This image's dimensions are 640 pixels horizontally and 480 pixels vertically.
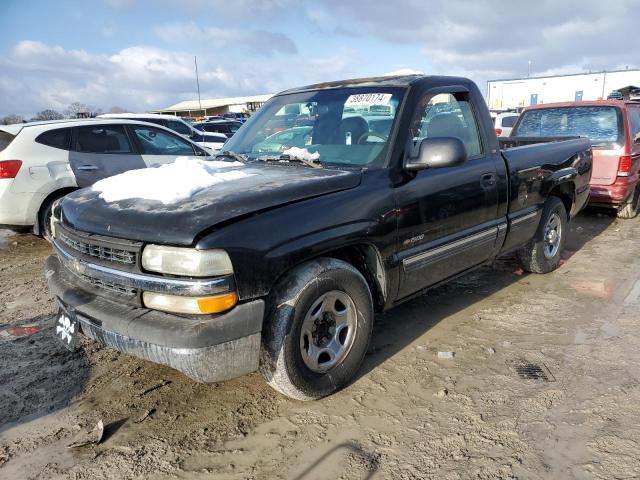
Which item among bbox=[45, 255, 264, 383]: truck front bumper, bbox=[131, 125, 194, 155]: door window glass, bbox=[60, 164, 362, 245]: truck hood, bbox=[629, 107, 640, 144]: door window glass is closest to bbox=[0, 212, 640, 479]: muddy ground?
bbox=[45, 255, 264, 383]: truck front bumper

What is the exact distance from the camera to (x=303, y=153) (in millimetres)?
3449

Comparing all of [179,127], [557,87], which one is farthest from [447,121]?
[557,87]

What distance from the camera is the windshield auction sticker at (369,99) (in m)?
3.46

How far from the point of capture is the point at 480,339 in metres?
3.70

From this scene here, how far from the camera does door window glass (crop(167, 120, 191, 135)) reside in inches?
524

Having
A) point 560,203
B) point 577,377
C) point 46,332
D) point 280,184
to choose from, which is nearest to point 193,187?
point 280,184

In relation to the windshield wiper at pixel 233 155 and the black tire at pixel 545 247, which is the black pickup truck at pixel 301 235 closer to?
the windshield wiper at pixel 233 155

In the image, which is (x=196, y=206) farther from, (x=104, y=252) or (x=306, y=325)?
(x=306, y=325)

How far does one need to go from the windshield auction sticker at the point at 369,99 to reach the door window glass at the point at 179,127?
1038 centimetres

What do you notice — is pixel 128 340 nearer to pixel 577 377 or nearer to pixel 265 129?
pixel 265 129

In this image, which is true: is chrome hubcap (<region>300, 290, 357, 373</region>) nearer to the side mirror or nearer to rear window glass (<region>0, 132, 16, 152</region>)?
the side mirror

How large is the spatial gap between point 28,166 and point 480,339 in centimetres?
573

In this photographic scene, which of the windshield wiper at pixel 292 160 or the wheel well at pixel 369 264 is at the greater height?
the windshield wiper at pixel 292 160

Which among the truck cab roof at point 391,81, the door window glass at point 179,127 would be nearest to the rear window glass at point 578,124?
the truck cab roof at point 391,81
